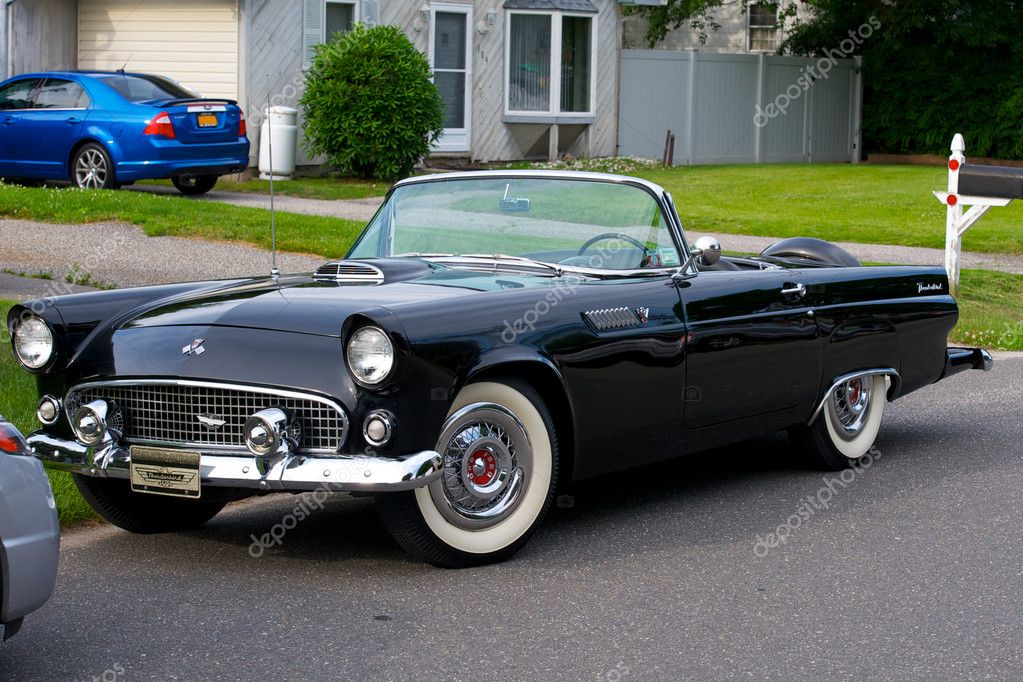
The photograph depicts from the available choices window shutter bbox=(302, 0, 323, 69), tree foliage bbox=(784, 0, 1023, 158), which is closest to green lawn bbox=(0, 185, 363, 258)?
window shutter bbox=(302, 0, 323, 69)

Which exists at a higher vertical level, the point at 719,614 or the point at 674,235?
the point at 674,235

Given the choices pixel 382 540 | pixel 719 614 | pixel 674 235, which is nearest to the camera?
pixel 719 614

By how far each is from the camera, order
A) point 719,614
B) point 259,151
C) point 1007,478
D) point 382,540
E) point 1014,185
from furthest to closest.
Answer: point 259,151 → point 1014,185 → point 1007,478 → point 382,540 → point 719,614

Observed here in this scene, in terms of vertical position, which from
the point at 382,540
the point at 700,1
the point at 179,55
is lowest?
the point at 382,540

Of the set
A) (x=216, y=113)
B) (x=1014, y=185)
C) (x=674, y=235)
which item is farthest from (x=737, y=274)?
(x=216, y=113)

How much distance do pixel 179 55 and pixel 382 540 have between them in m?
17.5

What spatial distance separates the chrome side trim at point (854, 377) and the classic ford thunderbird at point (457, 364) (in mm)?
17

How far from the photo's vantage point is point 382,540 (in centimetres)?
580

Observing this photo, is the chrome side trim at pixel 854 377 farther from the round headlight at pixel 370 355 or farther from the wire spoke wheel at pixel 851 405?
the round headlight at pixel 370 355

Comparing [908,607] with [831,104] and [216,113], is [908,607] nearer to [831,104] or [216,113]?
[216,113]

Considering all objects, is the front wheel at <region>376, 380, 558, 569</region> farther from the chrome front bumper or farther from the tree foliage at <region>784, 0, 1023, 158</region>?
the tree foliage at <region>784, 0, 1023, 158</region>

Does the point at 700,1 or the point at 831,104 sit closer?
the point at 700,1

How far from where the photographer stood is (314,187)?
68.0 ft

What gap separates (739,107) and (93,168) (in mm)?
16609
